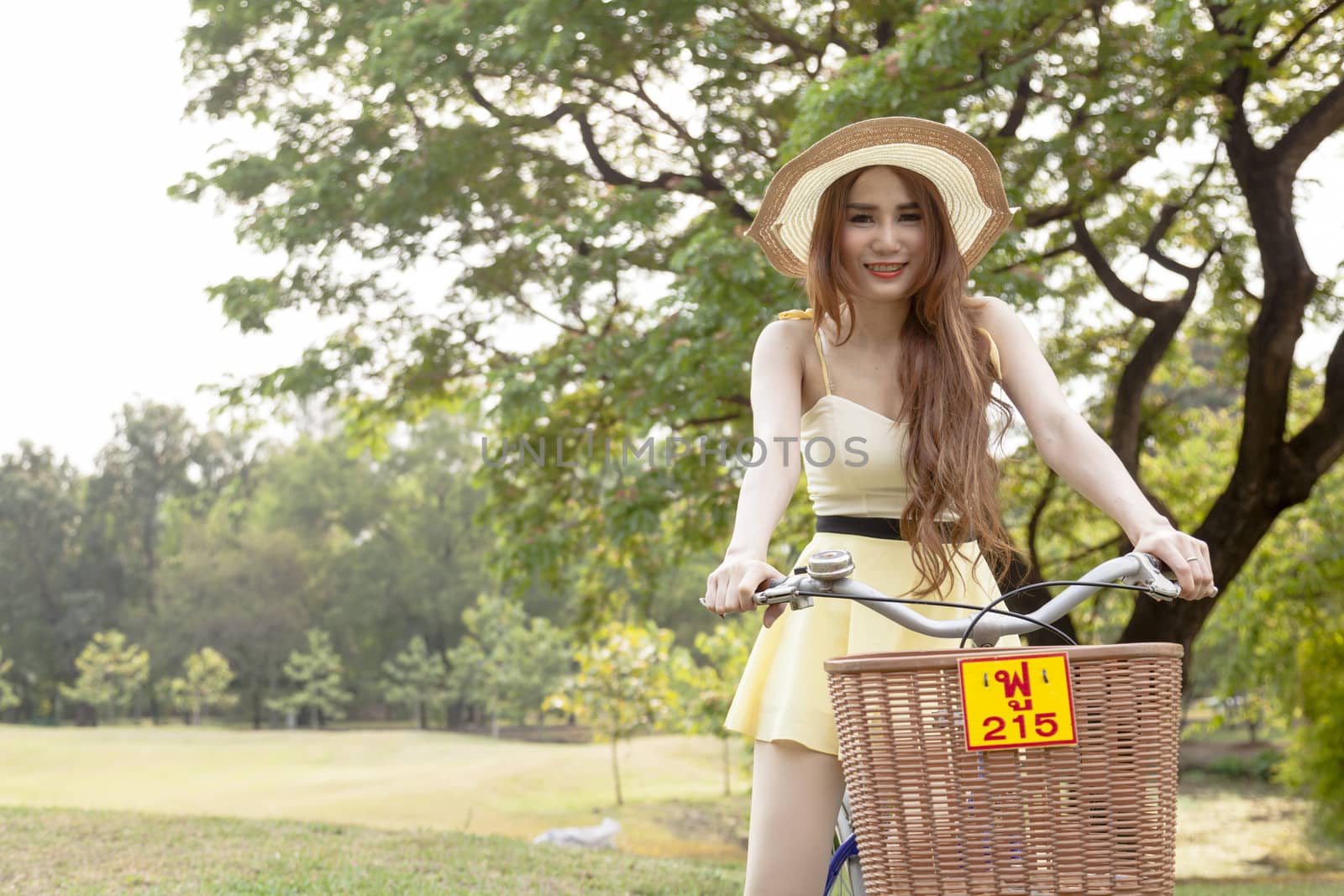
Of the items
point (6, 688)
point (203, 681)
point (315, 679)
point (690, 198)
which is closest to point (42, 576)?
point (6, 688)

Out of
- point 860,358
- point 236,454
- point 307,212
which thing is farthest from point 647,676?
point 236,454

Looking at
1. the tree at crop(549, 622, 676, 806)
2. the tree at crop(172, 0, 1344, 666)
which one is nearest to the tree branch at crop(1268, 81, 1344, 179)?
the tree at crop(172, 0, 1344, 666)

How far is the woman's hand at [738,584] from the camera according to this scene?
1.76 metres

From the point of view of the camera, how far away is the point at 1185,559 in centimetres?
175

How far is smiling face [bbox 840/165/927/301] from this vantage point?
87.8 inches

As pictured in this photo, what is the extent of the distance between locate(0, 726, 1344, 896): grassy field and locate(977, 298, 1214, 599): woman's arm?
4.57m

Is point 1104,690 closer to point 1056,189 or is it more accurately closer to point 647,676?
point 1056,189

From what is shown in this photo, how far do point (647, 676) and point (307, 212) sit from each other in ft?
35.3

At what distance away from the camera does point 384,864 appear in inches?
263

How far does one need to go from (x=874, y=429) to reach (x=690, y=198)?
733 cm

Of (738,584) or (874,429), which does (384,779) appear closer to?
(874,429)

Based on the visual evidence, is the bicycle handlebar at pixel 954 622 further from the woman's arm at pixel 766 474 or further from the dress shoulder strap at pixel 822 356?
the dress shoulder strap at pixel 822 356

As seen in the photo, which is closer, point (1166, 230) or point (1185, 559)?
point (1185, 559)

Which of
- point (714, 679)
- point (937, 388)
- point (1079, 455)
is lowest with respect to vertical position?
point (714, 679)
